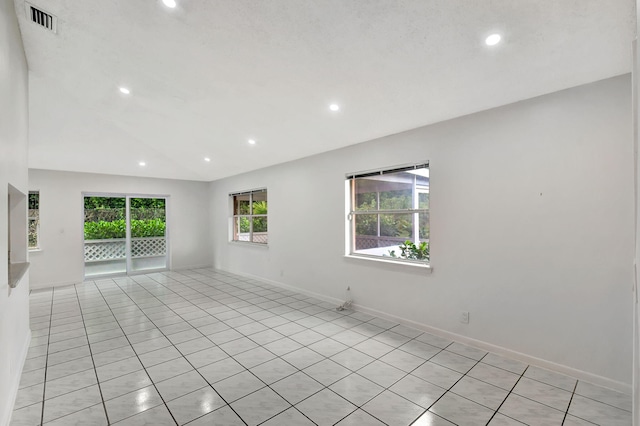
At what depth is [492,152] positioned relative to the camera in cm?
285

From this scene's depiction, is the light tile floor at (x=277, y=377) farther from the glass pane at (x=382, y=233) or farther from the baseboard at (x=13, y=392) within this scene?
the glass pane at (x=382, y=233)

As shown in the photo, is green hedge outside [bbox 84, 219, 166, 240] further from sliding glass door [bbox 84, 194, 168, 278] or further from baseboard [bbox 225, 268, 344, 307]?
baseboard [bbox 225, 268, 344, 307]

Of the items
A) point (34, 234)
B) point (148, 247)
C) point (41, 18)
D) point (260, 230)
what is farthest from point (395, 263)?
point (34, 234)

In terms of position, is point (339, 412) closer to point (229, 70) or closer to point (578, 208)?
point (578, 208)

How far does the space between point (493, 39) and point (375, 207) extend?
7.82 ft

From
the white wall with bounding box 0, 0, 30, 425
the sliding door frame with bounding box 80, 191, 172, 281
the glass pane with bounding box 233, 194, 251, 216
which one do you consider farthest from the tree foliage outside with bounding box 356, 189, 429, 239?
the sliding door frame with bounding box 80, 191, 172, 281

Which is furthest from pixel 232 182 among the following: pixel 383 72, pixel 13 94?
pixel 383 72

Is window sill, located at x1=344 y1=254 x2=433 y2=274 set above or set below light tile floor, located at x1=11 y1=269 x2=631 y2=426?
above

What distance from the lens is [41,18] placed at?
2.43 metres

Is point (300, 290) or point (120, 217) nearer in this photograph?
point (300, 290)

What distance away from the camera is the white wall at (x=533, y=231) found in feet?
7.36

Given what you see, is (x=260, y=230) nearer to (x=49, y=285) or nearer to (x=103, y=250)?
(x=103, y=250)

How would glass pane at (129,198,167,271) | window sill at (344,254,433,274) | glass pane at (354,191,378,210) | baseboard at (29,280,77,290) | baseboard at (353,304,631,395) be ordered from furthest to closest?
glass pane at (129,198,167,271) < baseboard at (29,280,77,290) < glass pane at (354,191,378,210) < window sill at (344,254,433,274) < baseboard at (353,304,631,395)

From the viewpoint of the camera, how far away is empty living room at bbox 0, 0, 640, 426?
6.49 ft
